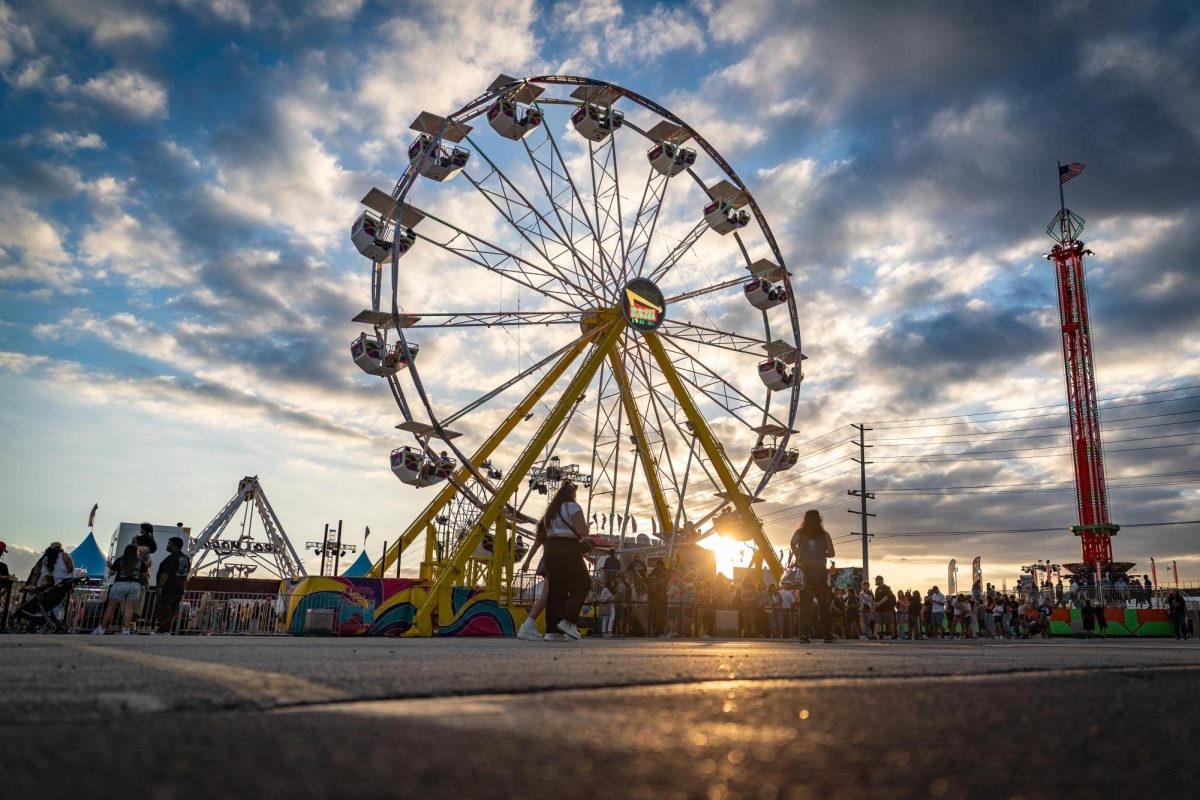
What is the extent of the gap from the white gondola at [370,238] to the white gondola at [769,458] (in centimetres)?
1190

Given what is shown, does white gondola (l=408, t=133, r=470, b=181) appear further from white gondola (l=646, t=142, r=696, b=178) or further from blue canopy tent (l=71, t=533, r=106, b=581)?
blue canopy tent (l=71, t=533, r=106, b=581)

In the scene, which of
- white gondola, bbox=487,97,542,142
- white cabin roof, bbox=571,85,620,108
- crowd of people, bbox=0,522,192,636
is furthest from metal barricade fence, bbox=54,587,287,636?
white cabin roof, bbox=571,85,620,108

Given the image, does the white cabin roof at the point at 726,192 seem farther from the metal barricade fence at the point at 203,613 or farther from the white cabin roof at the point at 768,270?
the metal barricade fence at the point at 203,613

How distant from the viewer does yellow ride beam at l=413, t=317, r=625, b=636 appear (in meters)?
17.9

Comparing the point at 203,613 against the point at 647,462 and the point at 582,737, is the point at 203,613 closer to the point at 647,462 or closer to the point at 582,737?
the point at 647,462

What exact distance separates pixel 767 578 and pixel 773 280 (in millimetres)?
8981

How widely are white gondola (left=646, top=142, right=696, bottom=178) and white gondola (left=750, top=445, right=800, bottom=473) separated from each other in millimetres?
8475

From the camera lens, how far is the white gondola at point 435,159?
22344mm

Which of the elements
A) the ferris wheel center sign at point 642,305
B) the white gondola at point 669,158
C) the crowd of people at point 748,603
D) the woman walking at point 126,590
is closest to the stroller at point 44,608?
the woman walking at point 126,590

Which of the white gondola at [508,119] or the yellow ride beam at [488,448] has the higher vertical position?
the white gondola at [508,119]

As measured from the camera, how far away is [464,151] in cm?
2302

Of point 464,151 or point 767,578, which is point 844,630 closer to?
point 767,578

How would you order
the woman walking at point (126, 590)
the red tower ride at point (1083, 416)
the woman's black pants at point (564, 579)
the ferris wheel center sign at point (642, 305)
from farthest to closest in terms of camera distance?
1. the red tower ride at point (1083, 416)
2. the ferris wheel center sign at point (642, 305)
3. the woman walking at point (126, 590)
4. the woman's black pants at point (564, 579)

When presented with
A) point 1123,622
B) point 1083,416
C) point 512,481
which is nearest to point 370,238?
point 512,481
